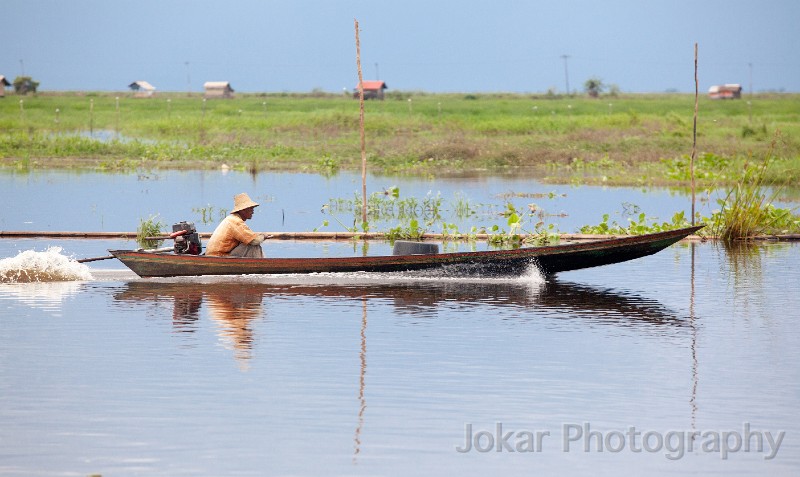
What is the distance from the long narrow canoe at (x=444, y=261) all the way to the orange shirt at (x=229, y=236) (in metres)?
0.27

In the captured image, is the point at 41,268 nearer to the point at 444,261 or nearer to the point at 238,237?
the point at 238,237

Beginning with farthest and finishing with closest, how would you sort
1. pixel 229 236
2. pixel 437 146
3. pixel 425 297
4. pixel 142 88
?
pixel 142 88
pixel 437 146
pixel 229 236
pixel 425 297

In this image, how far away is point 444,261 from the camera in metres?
14.1

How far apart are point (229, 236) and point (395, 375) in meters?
5.08

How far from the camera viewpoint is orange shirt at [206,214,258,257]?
14.2m

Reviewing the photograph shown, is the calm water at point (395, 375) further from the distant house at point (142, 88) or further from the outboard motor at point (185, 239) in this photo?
the distant house at point (142, 88)

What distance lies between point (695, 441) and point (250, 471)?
277 centimetres

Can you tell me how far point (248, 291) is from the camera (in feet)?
46.2

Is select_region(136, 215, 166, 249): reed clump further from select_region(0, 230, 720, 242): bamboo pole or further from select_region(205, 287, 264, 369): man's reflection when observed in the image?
select_region(205, 287, 264, 369): man's reflection

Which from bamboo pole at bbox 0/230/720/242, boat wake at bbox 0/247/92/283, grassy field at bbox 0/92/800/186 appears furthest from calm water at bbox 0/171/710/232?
boat wake at bbox 0/247/92/283

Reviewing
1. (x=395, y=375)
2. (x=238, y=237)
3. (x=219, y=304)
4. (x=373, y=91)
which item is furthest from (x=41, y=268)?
(x=373, y=91)

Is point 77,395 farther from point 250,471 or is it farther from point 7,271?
point 7,271

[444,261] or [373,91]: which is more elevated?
[373,91]

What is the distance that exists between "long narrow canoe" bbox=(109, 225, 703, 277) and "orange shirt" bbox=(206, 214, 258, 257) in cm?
27
